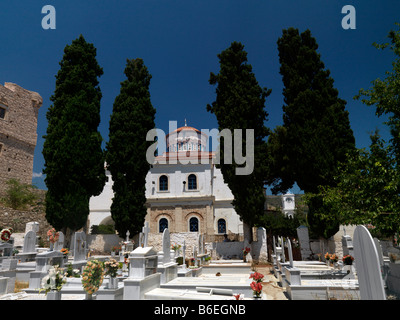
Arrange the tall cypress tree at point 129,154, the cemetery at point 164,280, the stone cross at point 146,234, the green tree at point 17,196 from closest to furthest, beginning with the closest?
the cemetery at point 164,280 → the stone cross at point 146,234 → the tall cypress tree at point 129,154 → the green tree at point 17,196

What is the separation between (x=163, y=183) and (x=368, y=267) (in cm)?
2564

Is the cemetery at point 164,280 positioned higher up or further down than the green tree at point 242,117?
further down

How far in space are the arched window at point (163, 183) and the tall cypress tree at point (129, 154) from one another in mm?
6851

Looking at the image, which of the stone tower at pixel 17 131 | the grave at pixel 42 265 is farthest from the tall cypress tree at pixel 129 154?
the stone tower at pixel 17 131

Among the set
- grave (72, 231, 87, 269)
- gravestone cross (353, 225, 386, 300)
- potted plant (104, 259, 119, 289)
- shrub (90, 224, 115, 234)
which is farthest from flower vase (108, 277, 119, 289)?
shrub (90, 224, 115, 234)

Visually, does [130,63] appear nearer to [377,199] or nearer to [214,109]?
[214,109]

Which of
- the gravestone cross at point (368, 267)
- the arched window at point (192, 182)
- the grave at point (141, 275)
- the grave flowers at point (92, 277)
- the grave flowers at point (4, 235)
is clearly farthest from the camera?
the arched window at point (192, 182)

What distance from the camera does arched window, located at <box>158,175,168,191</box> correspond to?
27.8 metres

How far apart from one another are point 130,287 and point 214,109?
15.0 m

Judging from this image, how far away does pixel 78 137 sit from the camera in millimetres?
18828

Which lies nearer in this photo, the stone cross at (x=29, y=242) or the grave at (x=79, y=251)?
the grave at (x=79, y=251)

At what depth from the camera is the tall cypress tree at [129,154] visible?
19.9 m

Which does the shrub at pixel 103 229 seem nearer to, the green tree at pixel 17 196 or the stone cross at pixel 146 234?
the green tree at pixel 17 196
